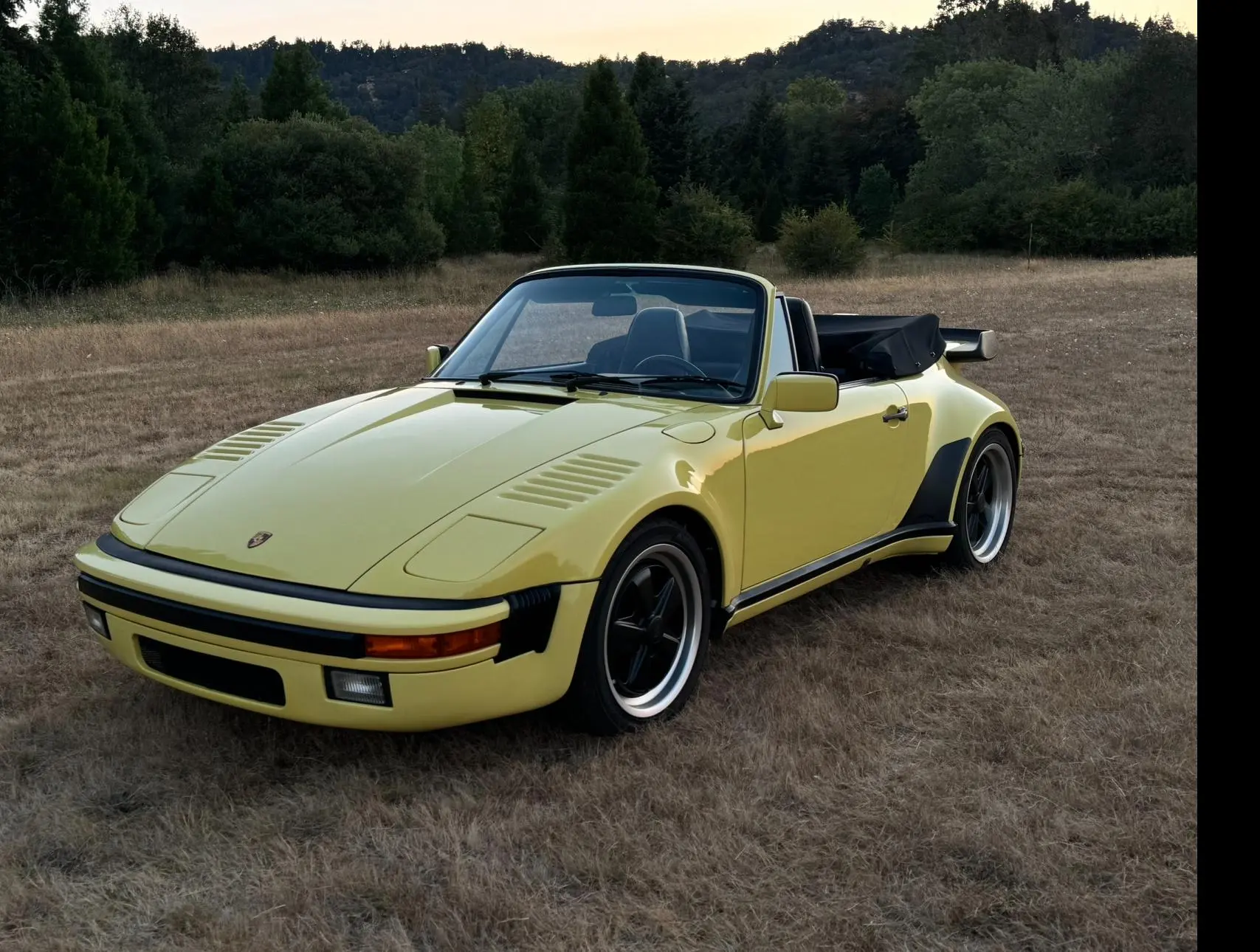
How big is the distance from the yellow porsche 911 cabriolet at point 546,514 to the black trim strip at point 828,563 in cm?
1

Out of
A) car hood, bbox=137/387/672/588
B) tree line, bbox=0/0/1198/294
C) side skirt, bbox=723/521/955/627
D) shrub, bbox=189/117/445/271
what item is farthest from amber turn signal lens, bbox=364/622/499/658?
shrub, bbox=189/117/445/271

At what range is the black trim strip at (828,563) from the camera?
157 inches

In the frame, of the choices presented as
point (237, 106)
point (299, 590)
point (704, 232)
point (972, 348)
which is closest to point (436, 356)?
point (299, 590)

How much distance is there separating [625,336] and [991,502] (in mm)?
2270

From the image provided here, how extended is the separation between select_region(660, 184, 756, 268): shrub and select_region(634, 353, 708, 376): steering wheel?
108 feet

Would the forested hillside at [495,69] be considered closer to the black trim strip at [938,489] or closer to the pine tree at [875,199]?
the pine tree at [875,199]

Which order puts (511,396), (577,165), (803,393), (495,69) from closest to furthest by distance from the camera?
(803,393) → (511,396) → (577,165) → (495,69)

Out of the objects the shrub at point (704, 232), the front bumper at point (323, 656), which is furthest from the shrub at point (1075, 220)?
the front bumper at point (323, 656)

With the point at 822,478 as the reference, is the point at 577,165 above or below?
above

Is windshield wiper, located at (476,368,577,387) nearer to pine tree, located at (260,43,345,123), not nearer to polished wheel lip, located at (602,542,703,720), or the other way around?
polished wheel lip, located at (602,542,703,720)

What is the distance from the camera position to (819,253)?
34.3 meters

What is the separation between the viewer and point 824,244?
34062 mm

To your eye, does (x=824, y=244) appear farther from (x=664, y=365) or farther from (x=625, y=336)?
(x=664, y=365)
